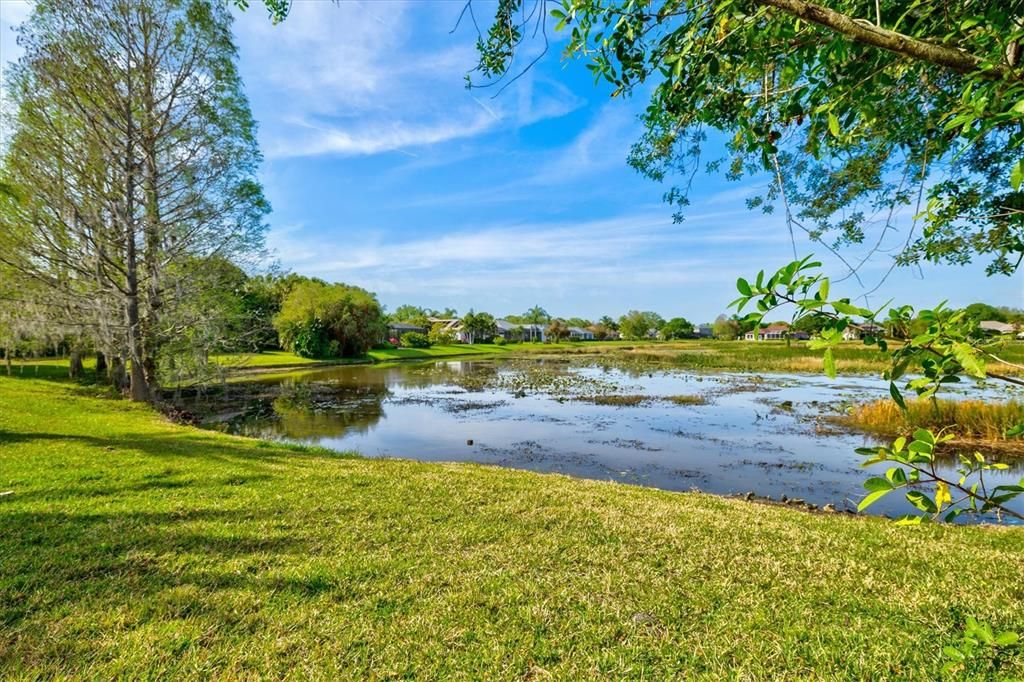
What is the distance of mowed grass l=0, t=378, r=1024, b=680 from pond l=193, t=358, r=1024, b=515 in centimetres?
411

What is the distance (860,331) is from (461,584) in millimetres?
3514

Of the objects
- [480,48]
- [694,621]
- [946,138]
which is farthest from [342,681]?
[946,138]

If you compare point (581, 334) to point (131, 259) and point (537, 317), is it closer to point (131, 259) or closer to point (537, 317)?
point (537, 317)

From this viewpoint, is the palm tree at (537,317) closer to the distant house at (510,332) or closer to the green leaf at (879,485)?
the distant house at (510,332)

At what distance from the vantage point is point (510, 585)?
3887 millimetres

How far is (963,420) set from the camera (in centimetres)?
1391

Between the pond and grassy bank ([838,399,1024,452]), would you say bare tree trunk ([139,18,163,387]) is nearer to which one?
the pond

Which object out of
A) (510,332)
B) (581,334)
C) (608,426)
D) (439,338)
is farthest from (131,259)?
(581,334)

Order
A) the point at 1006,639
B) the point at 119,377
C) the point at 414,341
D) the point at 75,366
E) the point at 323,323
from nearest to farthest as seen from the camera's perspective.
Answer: the point at 1006,639, the point at 119,377, the point at 75,366, the point at 323,323, the point at 414,341

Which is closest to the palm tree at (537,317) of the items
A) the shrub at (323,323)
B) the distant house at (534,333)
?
the distant house at (534,333)

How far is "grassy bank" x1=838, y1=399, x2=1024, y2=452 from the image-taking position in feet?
41.9

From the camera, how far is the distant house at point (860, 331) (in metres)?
1.53

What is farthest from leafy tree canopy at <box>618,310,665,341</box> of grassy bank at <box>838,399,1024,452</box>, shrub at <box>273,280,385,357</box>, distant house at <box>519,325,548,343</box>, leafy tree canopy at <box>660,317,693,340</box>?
grassy bank at <box>838,399,1024,452</box>

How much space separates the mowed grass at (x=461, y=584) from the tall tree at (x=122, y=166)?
9.58 metres
